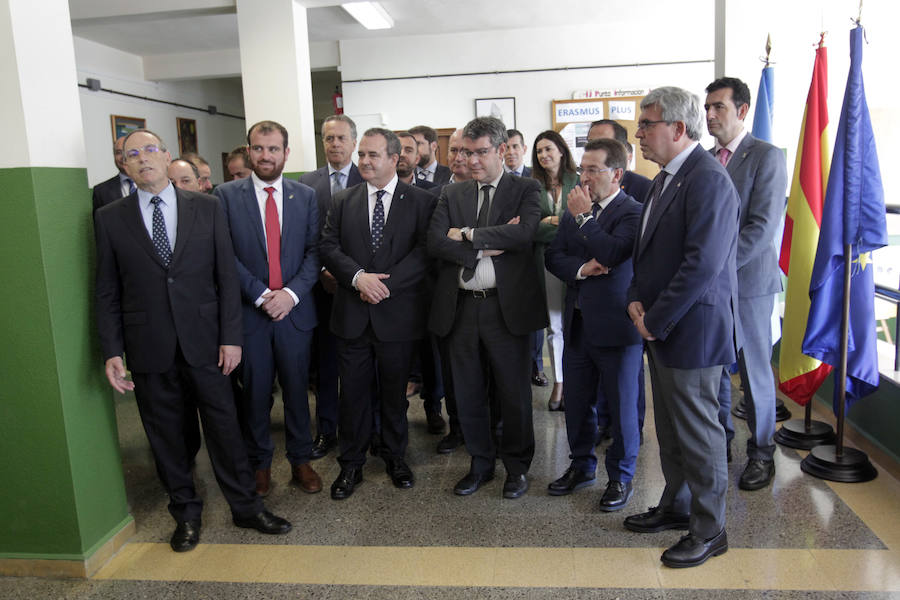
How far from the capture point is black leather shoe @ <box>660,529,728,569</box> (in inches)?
102

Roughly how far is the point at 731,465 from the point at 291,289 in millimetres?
2412

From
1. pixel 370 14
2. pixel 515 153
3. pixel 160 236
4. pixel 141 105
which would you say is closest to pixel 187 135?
pixel 141 105

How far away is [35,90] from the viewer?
2.51 meters

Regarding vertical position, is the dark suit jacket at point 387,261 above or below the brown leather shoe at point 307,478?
above

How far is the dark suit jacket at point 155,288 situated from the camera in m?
2.70

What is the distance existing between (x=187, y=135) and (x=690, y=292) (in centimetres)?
1111

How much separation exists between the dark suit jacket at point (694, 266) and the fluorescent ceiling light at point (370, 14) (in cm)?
594

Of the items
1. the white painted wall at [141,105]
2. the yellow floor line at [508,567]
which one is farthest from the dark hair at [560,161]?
the white painted wall at [141,105]

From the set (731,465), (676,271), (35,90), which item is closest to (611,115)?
(731,465)

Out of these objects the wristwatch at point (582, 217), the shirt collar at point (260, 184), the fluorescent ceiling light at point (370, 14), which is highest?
the fluorescent ceiling light at point (370, 14)

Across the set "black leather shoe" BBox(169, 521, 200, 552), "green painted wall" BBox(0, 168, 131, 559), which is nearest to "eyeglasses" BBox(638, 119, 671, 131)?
"green painted wall" BBox(0, 168, 131, 559)

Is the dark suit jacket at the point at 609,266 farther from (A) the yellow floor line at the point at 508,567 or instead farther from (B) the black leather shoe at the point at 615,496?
(A) the yellow floor line at the point at 508,567

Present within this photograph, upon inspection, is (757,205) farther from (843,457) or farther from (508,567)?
(508,567)

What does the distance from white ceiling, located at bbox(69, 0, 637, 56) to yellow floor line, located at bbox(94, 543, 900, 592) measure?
18.7 feet
